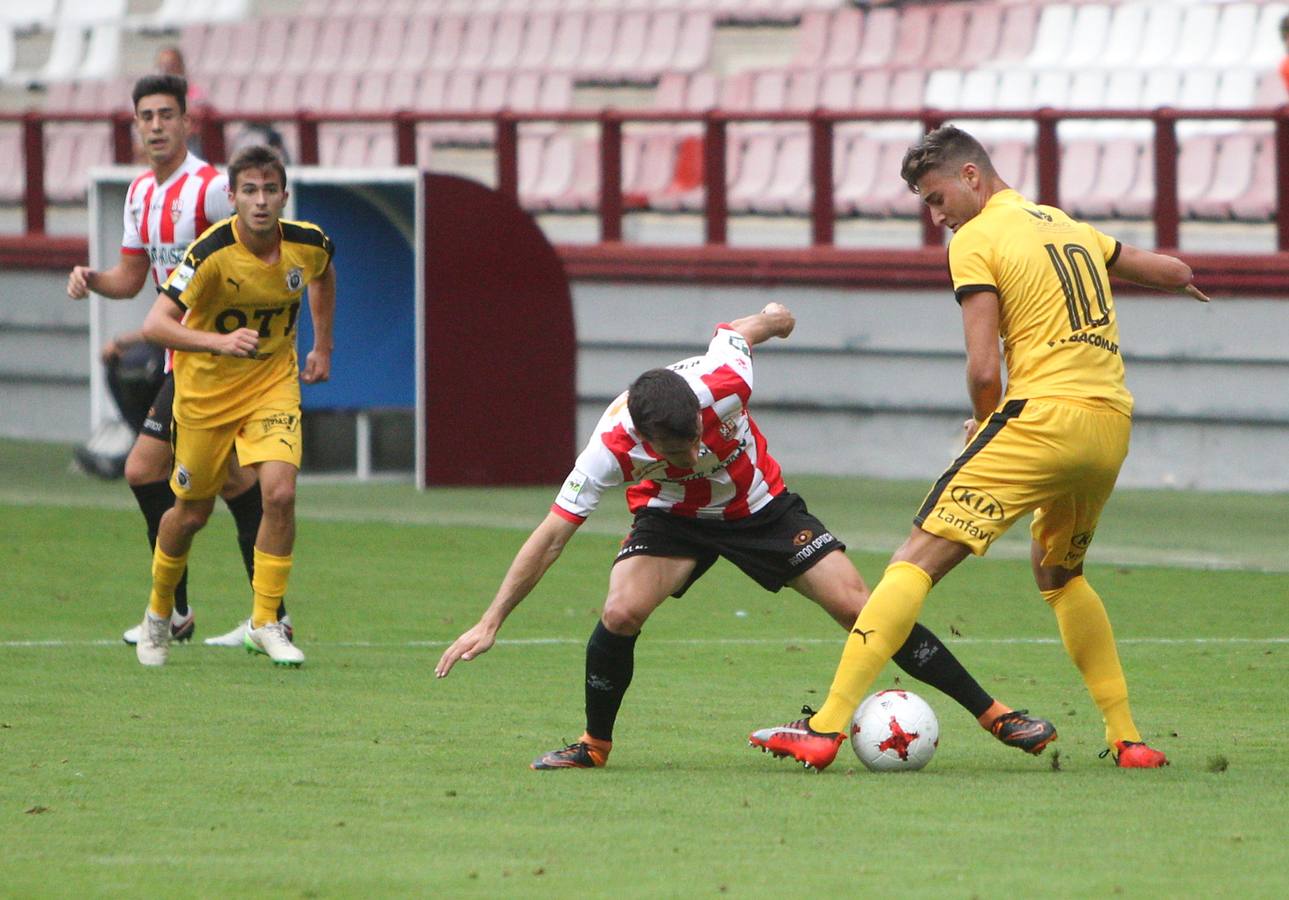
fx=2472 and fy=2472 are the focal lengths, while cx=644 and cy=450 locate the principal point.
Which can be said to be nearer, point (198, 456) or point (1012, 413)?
point (1012, 413)

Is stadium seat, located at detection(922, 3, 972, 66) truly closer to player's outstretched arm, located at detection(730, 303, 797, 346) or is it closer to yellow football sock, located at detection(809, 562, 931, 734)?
player's outstretched arm, located at detection(730, 303, 797, 346)

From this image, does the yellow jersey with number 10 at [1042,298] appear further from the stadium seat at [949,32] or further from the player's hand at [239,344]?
the stadium seat at [949,32]

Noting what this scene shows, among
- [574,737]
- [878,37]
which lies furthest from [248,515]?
[878,37]

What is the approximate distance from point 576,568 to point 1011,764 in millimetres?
5267

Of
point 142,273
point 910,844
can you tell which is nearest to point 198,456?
point 142,273

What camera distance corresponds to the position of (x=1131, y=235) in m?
15.8

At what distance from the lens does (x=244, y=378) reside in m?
8.95

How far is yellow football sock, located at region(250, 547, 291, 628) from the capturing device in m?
8.80

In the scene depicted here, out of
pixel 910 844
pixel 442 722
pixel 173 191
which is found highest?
pixel 173 191

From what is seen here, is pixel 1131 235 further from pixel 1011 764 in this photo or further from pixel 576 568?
pixel 1011 764

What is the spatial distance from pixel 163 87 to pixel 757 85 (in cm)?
1142

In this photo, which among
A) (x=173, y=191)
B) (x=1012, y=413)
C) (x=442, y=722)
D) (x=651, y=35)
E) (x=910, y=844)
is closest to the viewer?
(x=910, y=844)

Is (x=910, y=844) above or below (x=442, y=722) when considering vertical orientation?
above

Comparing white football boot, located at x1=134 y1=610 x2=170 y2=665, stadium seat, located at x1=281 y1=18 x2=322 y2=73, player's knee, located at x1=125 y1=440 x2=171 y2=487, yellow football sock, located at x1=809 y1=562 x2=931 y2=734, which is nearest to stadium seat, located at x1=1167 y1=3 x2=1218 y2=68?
stadium seat, located at x1=281 y1=18 x2=322 y2=73
